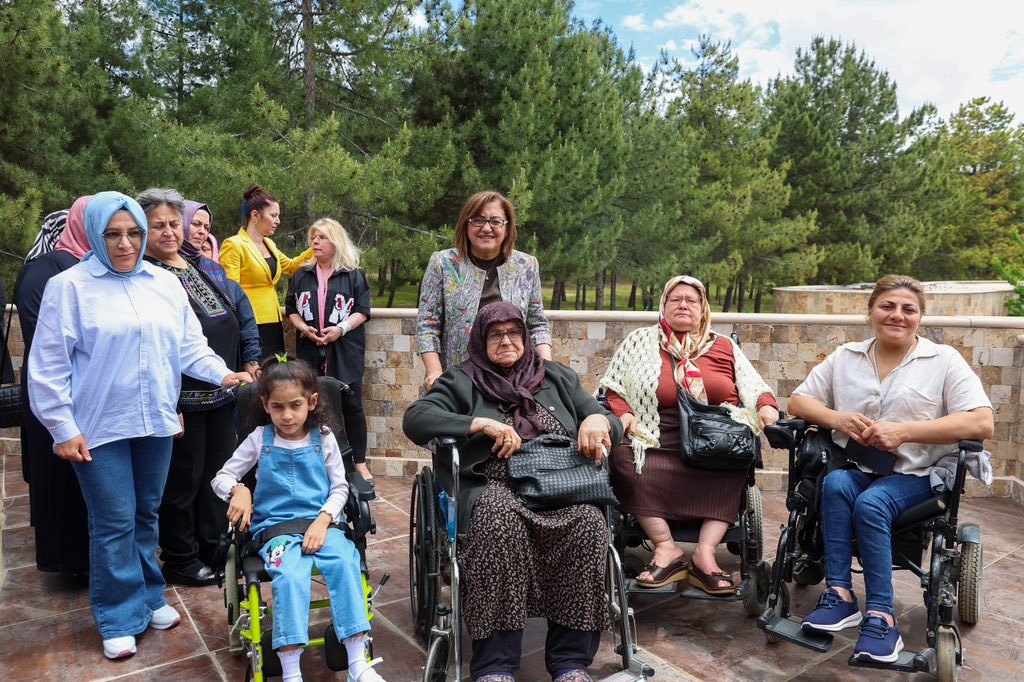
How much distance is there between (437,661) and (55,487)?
6.05 feet

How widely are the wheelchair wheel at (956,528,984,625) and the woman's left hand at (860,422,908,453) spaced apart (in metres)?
0.51

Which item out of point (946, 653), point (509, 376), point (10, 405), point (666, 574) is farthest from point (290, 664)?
point (946, 653)

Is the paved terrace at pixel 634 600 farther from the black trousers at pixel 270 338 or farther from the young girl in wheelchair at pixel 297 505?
the black trousers at pixel 270 338

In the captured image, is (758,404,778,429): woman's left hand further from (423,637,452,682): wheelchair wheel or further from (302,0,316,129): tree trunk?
(302,0,316,129): tree trunk

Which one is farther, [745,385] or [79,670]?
[745,385]

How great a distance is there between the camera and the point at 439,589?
8.79 feet

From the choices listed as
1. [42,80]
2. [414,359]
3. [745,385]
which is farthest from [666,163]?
[745,385]

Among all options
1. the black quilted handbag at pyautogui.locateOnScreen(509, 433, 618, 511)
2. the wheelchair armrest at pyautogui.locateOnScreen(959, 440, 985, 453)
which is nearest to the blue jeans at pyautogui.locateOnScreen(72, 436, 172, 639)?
the black quilted handbag at pyautogui.locateOnScreen(509, 433, 618, 511)

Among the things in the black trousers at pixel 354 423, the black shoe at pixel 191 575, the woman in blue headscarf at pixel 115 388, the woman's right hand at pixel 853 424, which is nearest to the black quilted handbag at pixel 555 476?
the woman's right hand at pixel 853 424

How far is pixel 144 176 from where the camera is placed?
1197cm

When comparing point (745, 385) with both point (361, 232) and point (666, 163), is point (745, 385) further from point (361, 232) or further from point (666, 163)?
point (666, 163)

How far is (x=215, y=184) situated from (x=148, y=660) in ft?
26.7

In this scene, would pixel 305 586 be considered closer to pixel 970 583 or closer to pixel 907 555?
pixel 907 555

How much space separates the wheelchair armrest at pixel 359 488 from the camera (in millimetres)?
2537
